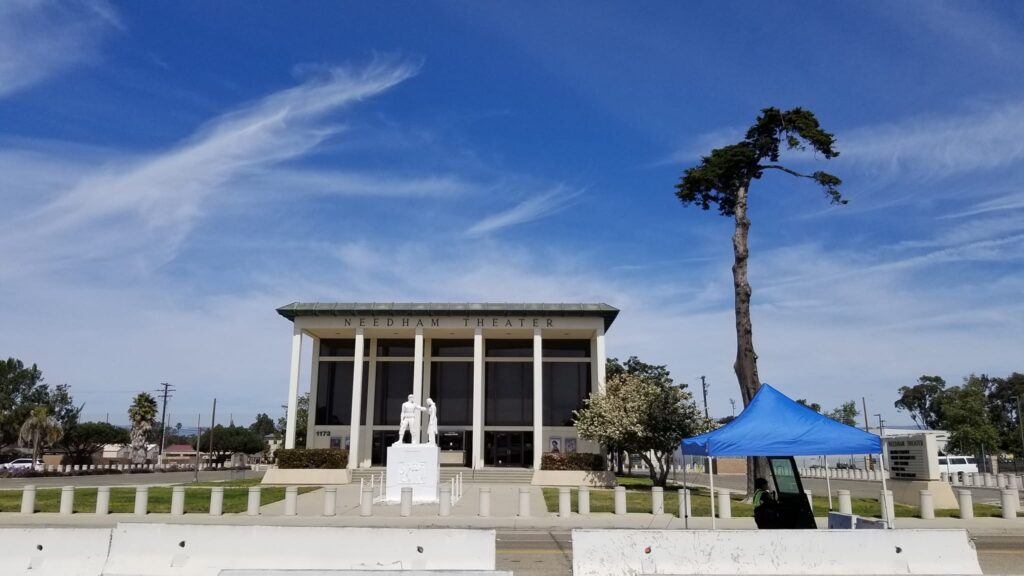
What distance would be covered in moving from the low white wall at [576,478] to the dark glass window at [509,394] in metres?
8.55

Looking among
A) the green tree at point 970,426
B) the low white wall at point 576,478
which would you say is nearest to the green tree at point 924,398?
the green tree at point 970,426

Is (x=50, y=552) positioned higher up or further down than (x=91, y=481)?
higher up

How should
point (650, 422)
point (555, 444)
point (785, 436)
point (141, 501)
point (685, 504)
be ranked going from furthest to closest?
point (555, 444) < point (650, 422) < point (141, 501) < point (685, 504) < point (785, 436)

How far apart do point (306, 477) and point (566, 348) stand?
708 inches

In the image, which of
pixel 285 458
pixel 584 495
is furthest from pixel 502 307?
pixel 584 495

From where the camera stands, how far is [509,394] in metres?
47.6

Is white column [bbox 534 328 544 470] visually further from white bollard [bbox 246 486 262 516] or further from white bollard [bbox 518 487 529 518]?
white bollard [bbox 246 486 262 516]

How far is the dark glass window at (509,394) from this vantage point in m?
47.3

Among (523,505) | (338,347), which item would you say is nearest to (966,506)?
(523,505)

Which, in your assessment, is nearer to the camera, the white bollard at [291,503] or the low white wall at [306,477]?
the white bollard at [291,503]

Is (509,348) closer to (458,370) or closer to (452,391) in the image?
(458,370)

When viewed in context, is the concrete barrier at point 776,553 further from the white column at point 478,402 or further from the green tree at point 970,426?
the green tree at point 970,426

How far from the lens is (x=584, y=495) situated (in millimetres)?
22188

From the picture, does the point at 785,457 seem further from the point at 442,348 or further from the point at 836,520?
the point at 442,348
